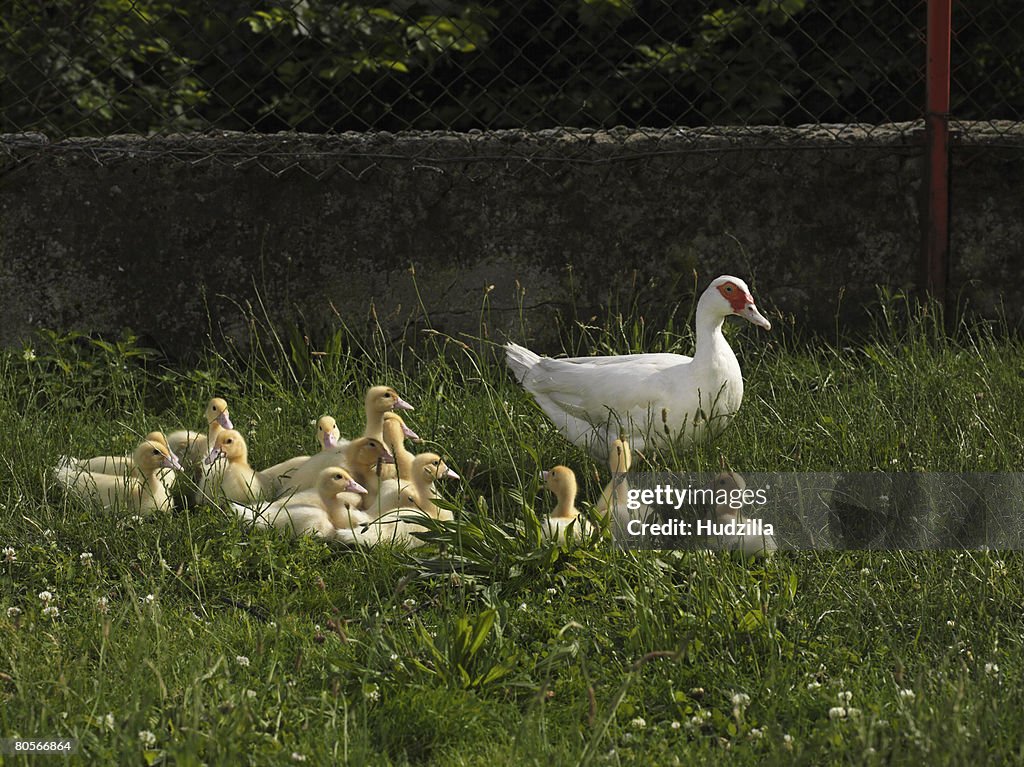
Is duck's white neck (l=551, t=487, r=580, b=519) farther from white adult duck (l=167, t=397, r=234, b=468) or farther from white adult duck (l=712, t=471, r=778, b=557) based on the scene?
white adult duck (l=167, t=397, r=234, b=468)

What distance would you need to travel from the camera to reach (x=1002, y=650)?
119 inches

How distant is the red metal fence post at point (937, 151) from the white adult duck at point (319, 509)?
111 inches

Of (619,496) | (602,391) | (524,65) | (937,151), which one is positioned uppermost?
(524,65)

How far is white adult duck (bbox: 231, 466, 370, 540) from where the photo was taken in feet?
13.1

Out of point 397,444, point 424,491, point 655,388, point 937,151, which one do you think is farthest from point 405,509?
point 937,151

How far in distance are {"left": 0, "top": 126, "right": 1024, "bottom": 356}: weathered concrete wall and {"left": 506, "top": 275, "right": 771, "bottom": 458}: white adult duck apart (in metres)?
0.99

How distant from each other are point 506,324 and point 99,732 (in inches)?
128

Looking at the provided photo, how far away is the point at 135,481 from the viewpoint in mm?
4168

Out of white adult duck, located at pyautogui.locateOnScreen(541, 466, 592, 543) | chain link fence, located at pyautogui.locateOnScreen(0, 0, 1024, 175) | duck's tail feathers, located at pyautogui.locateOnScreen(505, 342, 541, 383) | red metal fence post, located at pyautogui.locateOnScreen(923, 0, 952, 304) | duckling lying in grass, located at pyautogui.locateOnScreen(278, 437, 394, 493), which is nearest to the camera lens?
white adult duck, located at pyautogui.locateOnScreen(541, 466, 592, 543)

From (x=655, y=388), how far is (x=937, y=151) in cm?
198

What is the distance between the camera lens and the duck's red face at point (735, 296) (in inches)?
182

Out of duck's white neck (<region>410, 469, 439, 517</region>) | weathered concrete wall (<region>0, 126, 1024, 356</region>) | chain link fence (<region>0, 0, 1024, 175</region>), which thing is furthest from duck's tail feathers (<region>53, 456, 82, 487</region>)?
chain link fence (<region>0, 0, 1024, 175</region>)

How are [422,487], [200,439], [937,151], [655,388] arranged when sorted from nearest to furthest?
[422,487] → [655,388] → [200,439] → [937,151]

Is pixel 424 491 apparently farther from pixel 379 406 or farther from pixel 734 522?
pixel 734 522
